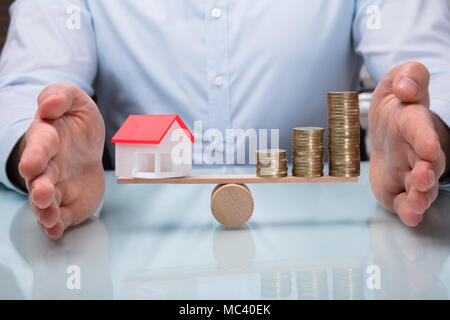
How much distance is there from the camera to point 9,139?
2.93 ft

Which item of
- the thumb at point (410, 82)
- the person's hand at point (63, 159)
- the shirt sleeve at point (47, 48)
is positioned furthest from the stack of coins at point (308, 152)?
Answer: the shirt sleeve at point (47, 48)

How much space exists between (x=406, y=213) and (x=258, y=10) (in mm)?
702

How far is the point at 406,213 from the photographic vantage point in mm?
689

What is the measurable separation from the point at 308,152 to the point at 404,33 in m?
0.58

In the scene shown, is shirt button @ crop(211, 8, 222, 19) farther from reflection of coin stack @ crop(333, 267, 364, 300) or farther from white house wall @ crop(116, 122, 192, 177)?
reflection of coin stack @ crop(333, 267, 364, 300)

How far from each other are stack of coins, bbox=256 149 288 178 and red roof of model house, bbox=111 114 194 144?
0.11 m

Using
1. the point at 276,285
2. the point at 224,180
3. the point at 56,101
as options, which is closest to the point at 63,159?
the point at 56,101

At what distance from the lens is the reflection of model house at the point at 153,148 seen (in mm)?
720

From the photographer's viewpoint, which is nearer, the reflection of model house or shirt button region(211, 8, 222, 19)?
the reflection of model house

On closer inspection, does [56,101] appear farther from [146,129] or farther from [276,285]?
[276,285]

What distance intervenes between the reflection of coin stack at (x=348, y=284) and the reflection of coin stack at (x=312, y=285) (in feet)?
0.04

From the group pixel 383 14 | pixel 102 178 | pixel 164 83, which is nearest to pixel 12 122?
pixel 102 178

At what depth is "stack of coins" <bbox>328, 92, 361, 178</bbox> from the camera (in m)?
0.73

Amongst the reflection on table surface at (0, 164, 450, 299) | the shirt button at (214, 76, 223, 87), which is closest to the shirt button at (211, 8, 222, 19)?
the shirt button at (214, 76, 223, 87)
